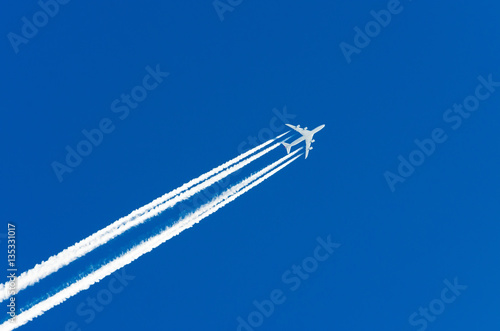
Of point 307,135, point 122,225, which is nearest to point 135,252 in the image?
point 122,225

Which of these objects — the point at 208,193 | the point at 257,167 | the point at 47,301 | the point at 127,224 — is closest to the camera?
the point at 47,301

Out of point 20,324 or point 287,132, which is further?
point 287,132

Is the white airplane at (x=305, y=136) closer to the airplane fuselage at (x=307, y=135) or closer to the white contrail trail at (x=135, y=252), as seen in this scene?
the airplane fuselage at (x=307, y=135)

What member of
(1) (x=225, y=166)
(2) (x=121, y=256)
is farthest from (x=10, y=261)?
(1) (x=225, y=166)

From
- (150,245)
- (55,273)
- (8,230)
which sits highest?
(8,230)

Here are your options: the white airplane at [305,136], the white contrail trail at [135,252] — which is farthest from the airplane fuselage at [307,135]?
the white contrail trail at [135,252]

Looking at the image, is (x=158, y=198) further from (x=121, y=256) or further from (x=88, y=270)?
(x=88, y=270)
